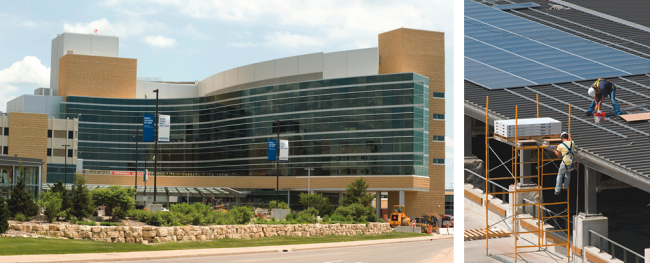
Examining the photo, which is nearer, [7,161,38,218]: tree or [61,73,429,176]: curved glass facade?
[7,161,38,218]: tree

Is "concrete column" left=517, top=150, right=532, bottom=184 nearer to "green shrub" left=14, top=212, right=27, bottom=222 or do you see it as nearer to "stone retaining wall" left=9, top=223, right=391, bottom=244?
"stone retaining wall" left=9, top=223, right=391, bottom=244

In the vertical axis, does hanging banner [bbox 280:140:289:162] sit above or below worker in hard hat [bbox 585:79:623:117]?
below

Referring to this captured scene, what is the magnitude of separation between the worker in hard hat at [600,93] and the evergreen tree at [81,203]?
21349mm

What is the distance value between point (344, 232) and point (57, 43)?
3069 inches

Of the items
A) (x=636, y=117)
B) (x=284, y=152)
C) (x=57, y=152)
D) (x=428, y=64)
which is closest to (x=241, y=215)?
(x=284, y=152)

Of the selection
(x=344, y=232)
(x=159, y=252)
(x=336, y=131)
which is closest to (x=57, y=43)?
(x=336, y=131)

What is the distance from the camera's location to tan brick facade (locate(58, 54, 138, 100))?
87.6 metres

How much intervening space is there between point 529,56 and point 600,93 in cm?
383

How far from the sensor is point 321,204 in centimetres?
4750

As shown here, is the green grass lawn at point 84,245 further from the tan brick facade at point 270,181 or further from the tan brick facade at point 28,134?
the tan brick facade at point 28,134

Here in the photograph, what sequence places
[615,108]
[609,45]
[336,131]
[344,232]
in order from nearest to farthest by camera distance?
1. [615,108]
2. [609,45]
3. [344,232]
4. [336,131]

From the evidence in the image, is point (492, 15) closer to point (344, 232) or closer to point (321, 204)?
point (344, 232)

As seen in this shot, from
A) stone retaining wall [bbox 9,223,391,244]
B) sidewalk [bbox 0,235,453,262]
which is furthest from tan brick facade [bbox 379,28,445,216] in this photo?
sidewalk [bbox 0,235,453,262]

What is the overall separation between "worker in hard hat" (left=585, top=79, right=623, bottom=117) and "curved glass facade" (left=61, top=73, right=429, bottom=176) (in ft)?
151
